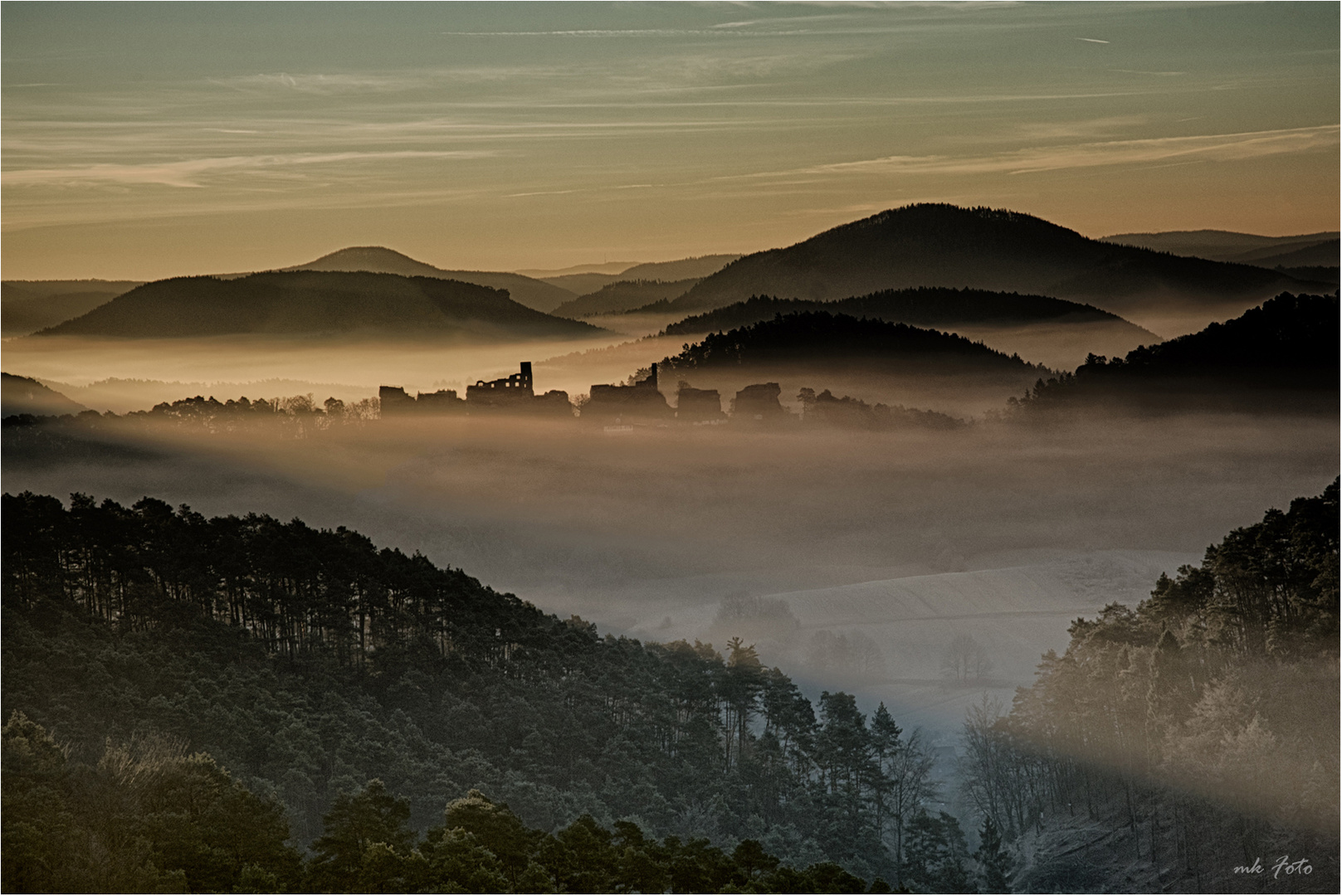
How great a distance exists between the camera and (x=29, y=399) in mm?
23984

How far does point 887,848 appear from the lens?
2200 centimetres

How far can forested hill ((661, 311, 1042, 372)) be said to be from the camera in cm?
2930

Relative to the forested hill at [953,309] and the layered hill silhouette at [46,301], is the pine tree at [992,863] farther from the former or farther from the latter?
the layered hill silhouette at [46,301]

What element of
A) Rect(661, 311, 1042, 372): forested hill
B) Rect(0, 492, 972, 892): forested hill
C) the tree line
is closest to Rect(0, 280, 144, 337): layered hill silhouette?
Rect(0, 492, 972, 892): forested hill

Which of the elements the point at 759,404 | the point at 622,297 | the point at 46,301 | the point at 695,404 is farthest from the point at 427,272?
the point at 759,404

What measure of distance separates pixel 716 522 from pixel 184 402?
12.8 meters

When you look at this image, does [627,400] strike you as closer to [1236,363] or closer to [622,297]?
[622,297]

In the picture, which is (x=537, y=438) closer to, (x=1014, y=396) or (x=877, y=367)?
(x=877, y=367)

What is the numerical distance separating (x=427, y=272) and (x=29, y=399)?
24.4 feet

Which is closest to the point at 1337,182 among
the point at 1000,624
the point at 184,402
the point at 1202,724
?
→ the point at 1202,724

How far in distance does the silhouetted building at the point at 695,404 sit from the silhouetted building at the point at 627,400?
444 mm

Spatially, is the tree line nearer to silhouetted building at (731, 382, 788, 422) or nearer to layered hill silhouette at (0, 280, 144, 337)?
silhouetted building at (731, 382, 788, 422)

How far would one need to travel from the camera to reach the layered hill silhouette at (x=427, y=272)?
2475 cm
